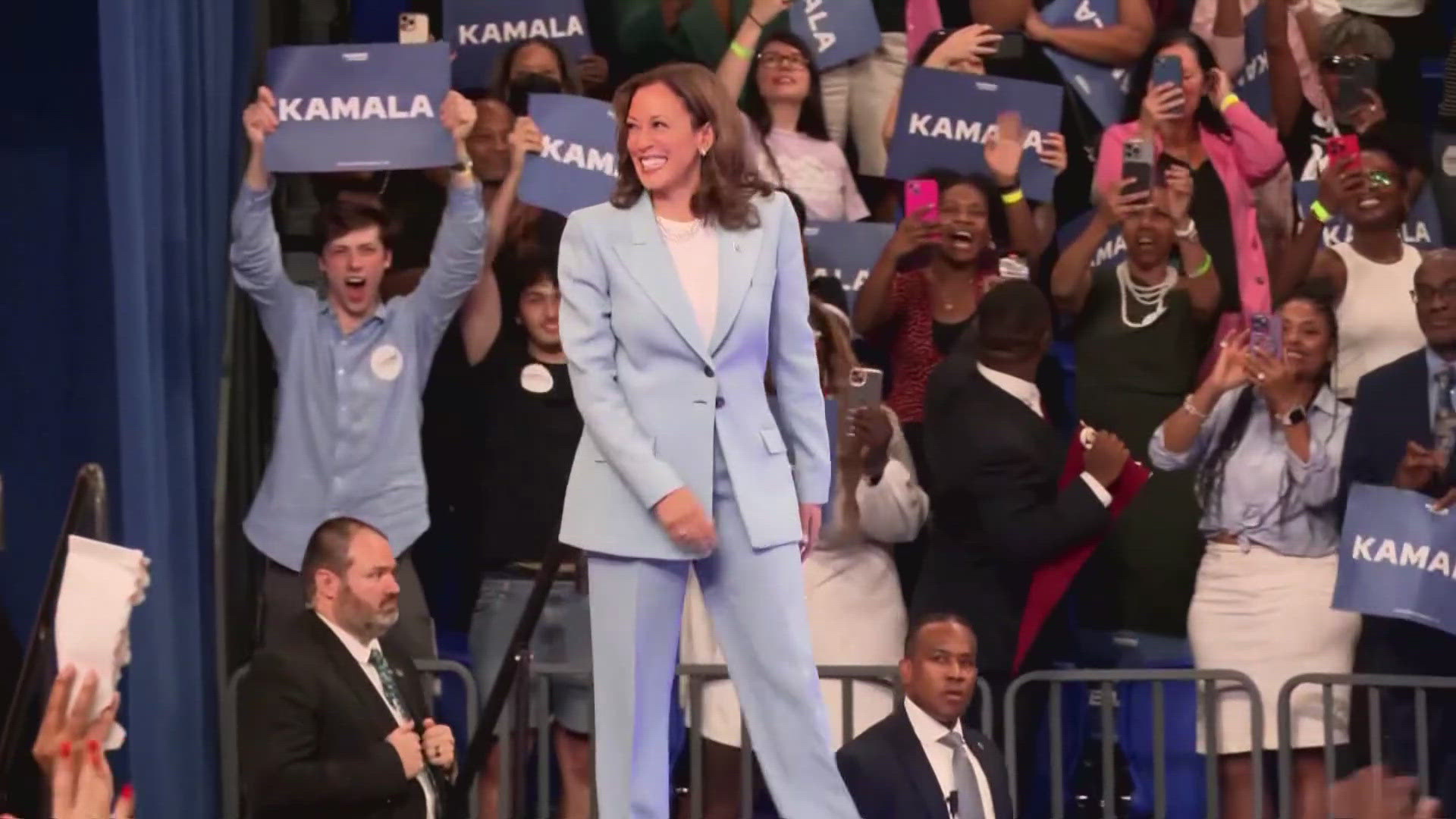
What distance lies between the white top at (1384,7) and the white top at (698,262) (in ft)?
13.9

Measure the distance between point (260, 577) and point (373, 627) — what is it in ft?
3.48

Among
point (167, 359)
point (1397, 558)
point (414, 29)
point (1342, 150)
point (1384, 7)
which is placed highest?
point (1384, 7)

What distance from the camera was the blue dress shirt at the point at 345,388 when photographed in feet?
20.9

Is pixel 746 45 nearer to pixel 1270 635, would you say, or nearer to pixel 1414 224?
pixel 1414 224

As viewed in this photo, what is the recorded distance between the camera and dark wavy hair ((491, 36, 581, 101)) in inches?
272

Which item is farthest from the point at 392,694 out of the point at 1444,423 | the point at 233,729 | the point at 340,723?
the point at 1444,423

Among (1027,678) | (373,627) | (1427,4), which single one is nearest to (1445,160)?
(1427,4)

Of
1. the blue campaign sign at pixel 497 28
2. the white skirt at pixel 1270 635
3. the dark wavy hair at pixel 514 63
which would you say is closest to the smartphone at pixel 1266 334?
the white skirt at pixel 1270 635

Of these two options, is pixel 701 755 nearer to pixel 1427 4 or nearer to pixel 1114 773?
→ pixel 1114 773

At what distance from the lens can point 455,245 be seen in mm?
6473

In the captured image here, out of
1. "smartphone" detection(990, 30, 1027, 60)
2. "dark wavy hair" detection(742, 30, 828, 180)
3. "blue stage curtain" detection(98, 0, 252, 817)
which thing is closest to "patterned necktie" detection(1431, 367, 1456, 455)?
"smartphone" detection(990, 30, 1027, 60)

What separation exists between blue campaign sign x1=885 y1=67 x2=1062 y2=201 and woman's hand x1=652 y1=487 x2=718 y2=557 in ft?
10.7

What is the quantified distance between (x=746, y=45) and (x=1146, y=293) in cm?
136

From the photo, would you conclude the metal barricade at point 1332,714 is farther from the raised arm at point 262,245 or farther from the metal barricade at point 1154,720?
the raised arm at point 262,245
